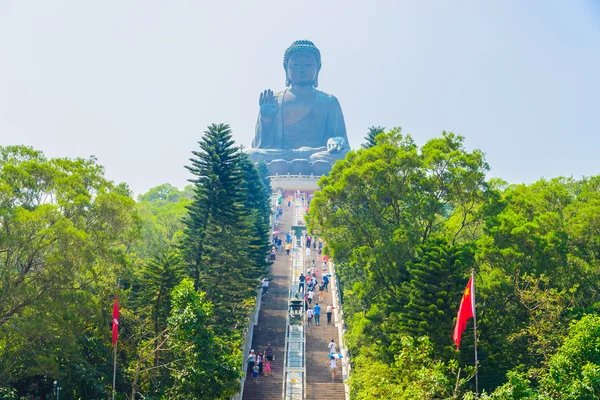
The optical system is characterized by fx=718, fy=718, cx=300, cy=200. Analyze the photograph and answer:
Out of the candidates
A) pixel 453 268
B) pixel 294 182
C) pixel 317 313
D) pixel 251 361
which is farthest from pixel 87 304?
pixel 294 182

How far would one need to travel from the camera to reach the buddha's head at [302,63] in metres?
58.9

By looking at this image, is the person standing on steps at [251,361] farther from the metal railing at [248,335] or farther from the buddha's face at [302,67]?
the buddha's face at [302,67]

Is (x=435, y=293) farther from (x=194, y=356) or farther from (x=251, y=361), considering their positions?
(x=251, y=361)

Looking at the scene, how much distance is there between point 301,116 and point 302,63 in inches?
176

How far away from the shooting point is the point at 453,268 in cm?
1742

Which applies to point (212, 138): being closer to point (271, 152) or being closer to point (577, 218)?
point (577, 218)

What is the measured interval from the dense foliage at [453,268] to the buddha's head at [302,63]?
123ft

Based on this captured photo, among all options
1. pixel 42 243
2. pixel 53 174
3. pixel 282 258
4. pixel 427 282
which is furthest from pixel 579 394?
pixel 282 258

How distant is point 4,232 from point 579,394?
38.6ft

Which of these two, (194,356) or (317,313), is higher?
(317,313)

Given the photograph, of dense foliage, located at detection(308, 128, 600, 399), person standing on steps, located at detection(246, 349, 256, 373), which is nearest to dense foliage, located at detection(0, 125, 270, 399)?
person standing on steps, located at detection(246, 349, 256, 373)

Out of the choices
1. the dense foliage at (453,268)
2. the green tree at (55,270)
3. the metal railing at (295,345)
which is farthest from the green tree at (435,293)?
the green tree at (55,270)

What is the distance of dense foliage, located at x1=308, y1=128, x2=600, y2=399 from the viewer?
15.2m

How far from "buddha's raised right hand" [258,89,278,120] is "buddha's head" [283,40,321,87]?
454 centimetres
